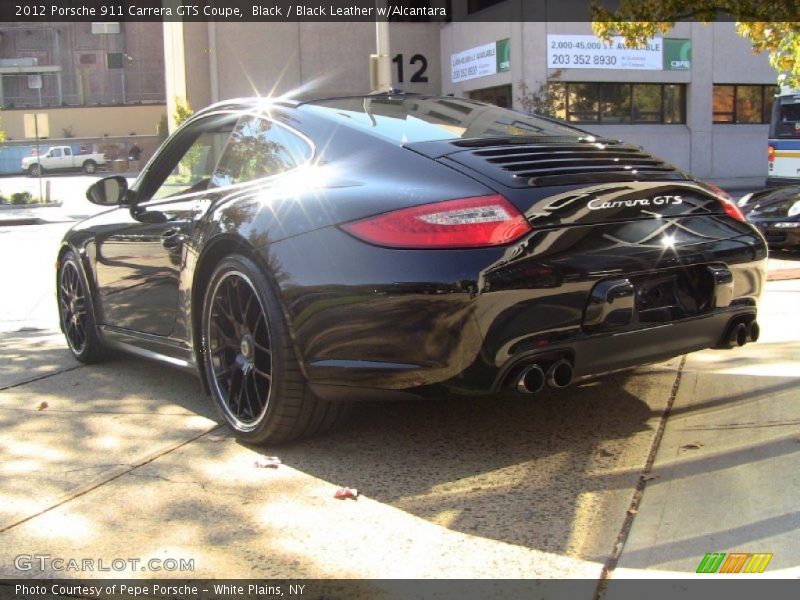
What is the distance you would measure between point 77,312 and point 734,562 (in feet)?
13.5

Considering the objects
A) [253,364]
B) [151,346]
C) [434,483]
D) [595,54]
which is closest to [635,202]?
[434,483]

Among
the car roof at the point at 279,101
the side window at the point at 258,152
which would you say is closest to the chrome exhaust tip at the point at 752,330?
the side window at the point at 258,152

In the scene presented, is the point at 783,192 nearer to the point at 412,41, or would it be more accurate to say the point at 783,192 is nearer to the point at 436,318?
the point at 436,318

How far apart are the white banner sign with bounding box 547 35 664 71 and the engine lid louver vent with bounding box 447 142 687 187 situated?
22.9 m

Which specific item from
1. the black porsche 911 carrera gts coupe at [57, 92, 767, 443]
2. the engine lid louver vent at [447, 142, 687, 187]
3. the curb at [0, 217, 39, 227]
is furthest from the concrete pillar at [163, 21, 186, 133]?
the engine lid louver vent at [447, 142, 687, 187]

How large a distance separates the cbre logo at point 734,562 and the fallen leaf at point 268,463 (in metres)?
1.70

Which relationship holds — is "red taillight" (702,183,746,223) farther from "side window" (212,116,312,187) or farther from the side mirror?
the side mirror

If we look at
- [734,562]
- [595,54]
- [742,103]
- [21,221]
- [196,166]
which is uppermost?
[595,54]

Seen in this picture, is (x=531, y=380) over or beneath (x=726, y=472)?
over

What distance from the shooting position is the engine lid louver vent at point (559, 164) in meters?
3.46

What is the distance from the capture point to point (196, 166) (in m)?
4.84

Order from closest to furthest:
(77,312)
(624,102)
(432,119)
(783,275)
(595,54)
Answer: (432,119), (77,312), (783,275), (595,54), (624,102)

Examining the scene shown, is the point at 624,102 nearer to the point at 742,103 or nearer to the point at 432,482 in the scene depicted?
the point at 742,103

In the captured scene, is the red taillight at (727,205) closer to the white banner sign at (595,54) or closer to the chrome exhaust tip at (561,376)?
the chrome exhaust tip at (561,376)
